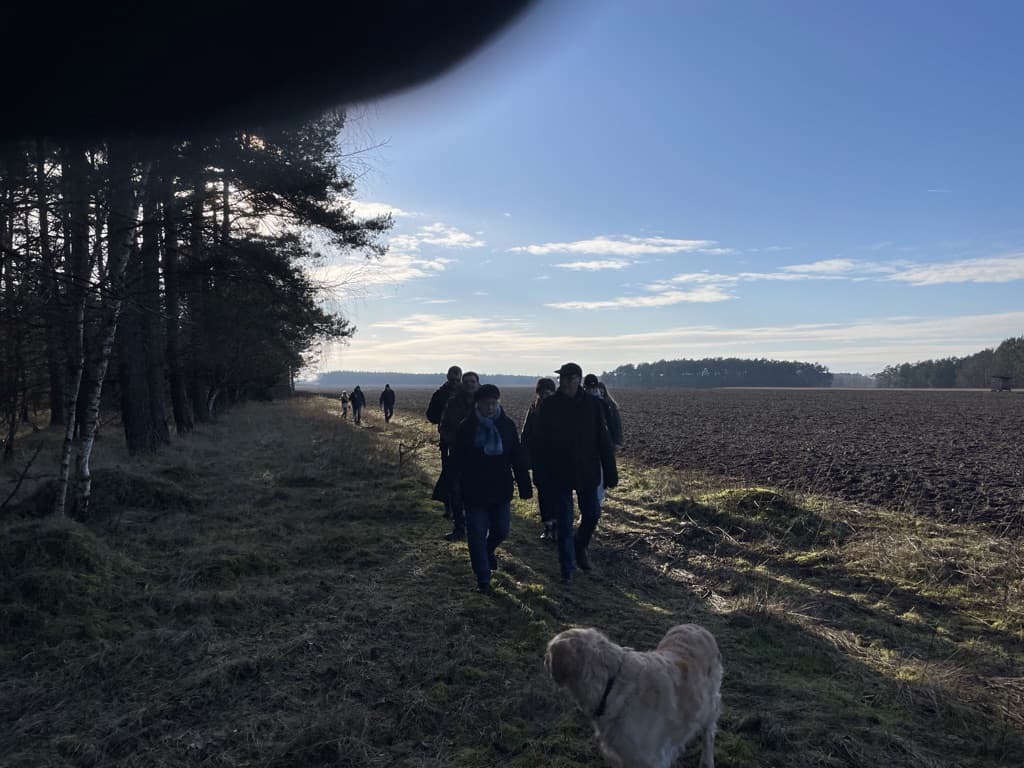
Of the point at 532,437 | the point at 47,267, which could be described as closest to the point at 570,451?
the point at 532,437

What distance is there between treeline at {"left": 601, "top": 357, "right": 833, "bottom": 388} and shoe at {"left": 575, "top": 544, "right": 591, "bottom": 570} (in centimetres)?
13067

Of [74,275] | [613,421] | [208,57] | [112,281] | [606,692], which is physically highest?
[208,57]

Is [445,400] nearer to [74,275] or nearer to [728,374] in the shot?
[74,275]

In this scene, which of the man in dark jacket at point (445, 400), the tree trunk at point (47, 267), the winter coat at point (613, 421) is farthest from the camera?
the man in dark jacket at point (445, 400)

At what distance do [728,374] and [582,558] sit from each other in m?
143

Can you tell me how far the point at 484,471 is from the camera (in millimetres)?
5613

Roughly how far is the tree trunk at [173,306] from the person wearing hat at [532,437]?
12.8 ft

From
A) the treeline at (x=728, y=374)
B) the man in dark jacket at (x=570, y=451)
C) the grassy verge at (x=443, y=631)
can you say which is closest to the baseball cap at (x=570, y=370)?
the man in dark jacket at (x=570, y=451)

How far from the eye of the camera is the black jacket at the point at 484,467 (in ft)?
18.4

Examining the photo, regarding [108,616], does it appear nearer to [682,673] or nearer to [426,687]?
[426,687]

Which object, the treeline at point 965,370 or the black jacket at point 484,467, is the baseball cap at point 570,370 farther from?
the treeline at point 965,370

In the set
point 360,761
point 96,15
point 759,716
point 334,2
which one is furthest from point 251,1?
point 759,716

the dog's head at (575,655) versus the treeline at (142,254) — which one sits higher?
the treeline at (142,254)

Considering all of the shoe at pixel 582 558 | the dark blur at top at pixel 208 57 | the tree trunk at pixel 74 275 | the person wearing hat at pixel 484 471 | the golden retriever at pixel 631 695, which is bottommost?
the shoe at pixel 582 558
